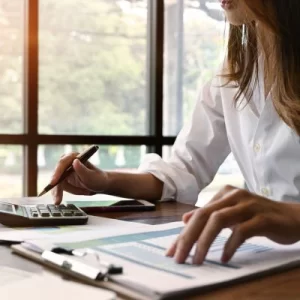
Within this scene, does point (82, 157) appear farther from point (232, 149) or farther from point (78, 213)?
point (232, 149)

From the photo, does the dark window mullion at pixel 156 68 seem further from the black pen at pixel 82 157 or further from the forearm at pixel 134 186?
the black pen at pixel 82 157

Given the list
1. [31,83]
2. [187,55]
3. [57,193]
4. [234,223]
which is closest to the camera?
[234,223]

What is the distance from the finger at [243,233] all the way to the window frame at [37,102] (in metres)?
1.77

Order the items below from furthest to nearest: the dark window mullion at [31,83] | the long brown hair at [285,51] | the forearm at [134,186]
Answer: the dark window mullion at [31,83] → the forearm at [134,186] → the long brown hair at [285,51]

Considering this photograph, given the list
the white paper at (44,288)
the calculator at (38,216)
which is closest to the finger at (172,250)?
the white paper at (44,288)

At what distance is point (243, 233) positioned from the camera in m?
0.66

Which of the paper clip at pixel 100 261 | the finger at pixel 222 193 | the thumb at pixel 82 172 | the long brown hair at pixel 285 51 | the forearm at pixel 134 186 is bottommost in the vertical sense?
the forearm at pixel 134 186

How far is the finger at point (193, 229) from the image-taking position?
637mm

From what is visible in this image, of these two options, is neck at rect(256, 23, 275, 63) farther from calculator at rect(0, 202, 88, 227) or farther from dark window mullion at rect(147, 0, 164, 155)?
dark window mullion at rect(147, 0, 164, 155)

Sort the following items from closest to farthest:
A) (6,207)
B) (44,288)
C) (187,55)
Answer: (44,288), (6,207), (187,55)

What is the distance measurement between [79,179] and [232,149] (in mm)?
417

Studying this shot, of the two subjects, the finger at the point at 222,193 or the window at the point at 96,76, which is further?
the window at the point at 96,76

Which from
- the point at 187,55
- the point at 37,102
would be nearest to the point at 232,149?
the point at 37,102

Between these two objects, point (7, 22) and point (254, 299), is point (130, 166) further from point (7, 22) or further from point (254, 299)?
point (254, 299)
